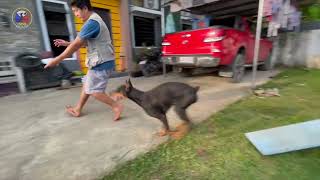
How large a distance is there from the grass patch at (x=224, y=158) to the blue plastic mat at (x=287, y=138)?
0.07 metres

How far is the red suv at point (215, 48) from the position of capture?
5391 mm

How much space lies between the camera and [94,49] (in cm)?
311

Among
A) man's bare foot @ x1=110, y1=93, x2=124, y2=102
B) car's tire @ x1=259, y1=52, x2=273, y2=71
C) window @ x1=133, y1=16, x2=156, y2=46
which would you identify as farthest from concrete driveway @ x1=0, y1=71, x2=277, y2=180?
window @ x1=133, y1=16, x2=156, y2=46

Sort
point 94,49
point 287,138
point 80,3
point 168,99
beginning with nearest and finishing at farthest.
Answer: point 287,138, point 168,99, point 80,3, point 94,49

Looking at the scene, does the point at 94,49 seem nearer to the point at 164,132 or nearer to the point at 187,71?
the point at 164,132

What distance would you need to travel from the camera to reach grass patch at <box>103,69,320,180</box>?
2.01m

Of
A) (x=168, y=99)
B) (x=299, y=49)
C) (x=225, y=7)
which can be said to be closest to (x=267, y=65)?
(x=299, y=49)

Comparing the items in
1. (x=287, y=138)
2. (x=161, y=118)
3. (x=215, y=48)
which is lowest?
(x=287, y=138)

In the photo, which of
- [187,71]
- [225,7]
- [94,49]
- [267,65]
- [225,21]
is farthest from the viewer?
[267,65]

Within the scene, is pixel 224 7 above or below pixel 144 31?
above

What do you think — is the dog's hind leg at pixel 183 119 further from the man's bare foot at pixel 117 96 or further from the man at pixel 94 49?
the man at pixel 94 49

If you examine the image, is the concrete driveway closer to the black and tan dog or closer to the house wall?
the black and tan dog

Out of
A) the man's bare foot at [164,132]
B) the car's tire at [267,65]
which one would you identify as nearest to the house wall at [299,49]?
the car's tire at [267,65]

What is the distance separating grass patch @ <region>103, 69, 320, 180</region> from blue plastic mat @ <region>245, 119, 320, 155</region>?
0.07 m
